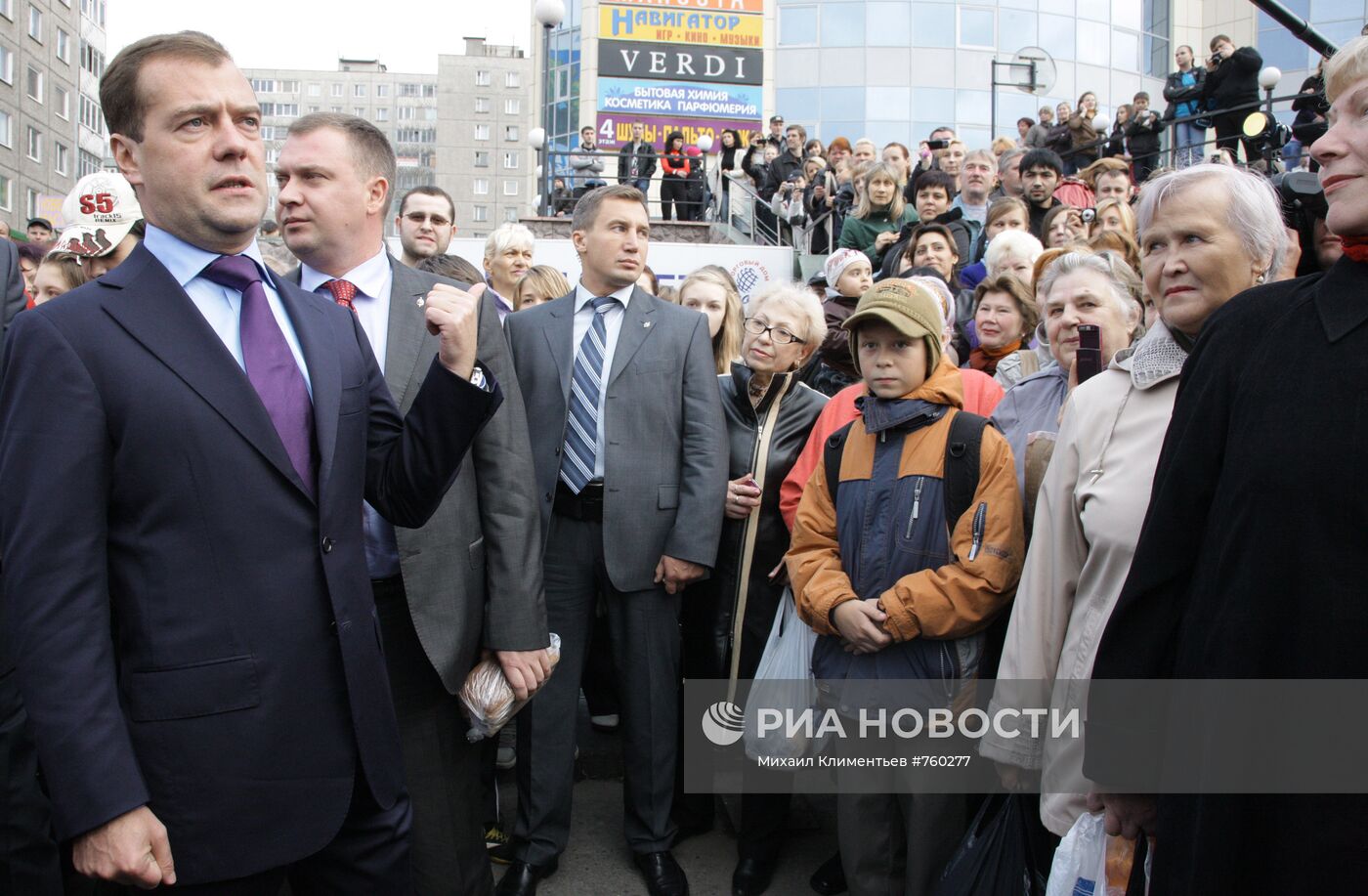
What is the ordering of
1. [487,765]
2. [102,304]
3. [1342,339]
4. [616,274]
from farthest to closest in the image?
1. [616,274]
2. [487,765]
3. [102,304]
4. [1342,339]

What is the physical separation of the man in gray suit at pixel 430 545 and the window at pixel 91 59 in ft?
215

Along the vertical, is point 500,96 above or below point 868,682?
above

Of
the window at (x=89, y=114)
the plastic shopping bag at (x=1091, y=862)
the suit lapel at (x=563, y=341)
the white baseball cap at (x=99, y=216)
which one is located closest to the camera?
the plastic shopping bag at (x=1091, y=862)

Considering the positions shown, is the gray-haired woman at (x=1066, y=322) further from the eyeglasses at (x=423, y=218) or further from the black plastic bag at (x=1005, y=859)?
the eyeglasses at (x=423, y=218)

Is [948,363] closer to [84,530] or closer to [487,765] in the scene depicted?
[487,765]

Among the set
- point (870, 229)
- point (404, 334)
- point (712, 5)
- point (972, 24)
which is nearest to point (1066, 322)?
point (404, 334)

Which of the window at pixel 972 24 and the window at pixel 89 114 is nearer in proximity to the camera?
the window at pixel 972 24

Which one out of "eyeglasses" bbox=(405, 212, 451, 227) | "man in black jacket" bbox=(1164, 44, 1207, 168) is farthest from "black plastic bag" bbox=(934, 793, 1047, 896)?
"man in black jacket" bbox=(1164, 44, 1207, 168)

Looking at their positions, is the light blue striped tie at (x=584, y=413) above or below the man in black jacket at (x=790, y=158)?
below

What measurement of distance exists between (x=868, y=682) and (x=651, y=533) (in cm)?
97

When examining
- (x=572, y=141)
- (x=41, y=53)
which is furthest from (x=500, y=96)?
(x=572, y=141)

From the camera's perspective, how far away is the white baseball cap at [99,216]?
3387mm

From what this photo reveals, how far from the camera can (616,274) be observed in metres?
3.86

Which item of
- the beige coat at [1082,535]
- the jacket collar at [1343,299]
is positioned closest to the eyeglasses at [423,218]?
the beige coat at [1082,535]
